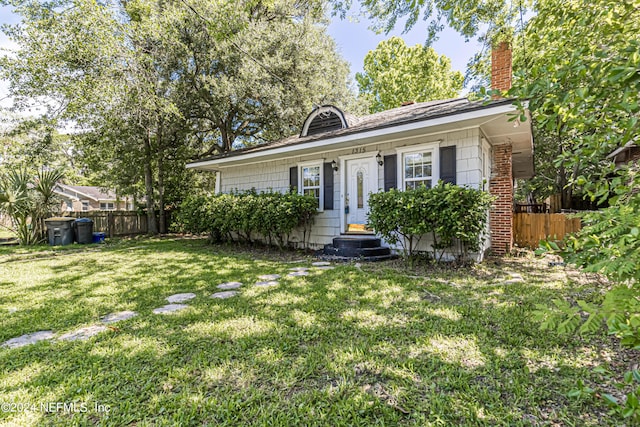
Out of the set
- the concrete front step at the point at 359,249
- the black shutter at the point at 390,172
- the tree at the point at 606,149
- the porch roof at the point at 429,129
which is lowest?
the concrete front step at the point at 359,249

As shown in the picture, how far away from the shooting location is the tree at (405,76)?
69.5 feet

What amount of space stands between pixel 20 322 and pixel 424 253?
612 centimetres

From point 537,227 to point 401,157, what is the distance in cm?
456

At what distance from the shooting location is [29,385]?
2.00 metres

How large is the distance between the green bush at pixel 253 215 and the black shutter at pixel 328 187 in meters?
0.40

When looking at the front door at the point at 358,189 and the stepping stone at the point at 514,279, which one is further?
the front door at the point at 358,189

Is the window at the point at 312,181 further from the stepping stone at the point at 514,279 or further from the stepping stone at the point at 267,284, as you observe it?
the stepping stone at the point at 514,279

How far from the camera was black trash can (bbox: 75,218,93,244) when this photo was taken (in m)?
10.1

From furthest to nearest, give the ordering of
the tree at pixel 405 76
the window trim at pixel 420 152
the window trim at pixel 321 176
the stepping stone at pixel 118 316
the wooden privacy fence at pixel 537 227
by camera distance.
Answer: the tree at pixel 405 76 → the window trim at pixel 321 176 → the wooden privacy fence at pixel 537 227 → the window trim at pixel 420 152 → the stepping stone at pixel 118 316

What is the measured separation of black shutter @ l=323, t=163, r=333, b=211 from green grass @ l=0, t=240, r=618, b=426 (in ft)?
12.5

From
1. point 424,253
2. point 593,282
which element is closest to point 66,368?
point 424,253

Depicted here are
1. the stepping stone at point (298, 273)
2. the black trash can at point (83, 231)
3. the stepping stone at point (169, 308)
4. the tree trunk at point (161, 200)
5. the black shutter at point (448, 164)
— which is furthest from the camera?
the tree trunk at point (161, 200)

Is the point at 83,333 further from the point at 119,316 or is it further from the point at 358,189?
the point at 358,189

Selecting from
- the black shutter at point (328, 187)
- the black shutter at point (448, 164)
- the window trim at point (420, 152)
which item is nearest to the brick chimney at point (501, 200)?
the black shutter at point (448, 164)
